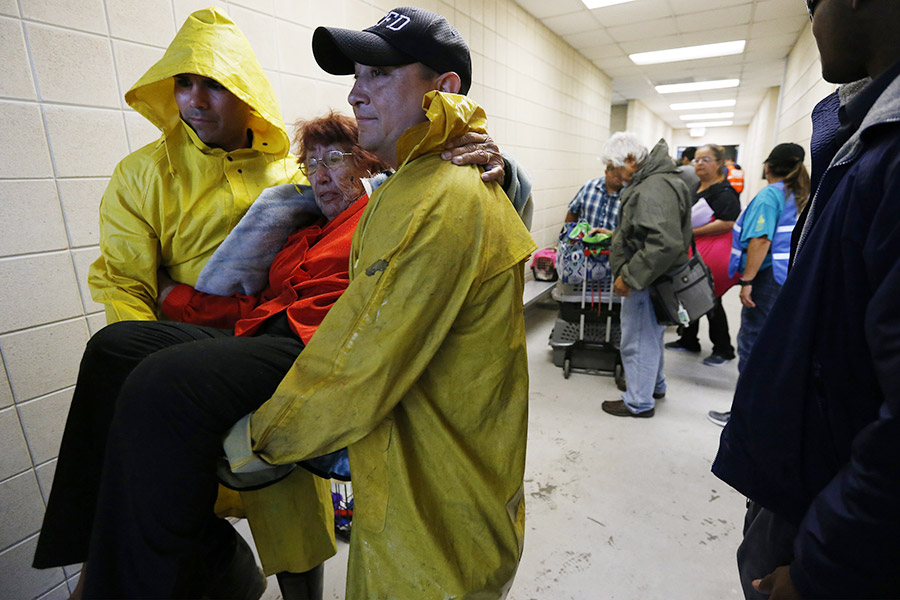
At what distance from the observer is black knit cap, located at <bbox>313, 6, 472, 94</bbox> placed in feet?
3.13

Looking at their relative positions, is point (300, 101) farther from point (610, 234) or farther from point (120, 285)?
point (610, 234)

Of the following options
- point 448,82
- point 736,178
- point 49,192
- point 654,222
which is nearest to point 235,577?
point 448,82

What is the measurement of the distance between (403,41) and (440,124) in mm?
255

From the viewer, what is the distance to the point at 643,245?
2791 millimetres

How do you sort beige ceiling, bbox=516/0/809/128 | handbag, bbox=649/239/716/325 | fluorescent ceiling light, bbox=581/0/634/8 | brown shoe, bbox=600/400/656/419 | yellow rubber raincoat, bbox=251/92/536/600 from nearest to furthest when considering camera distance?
yellow rubber raincoat, bbox=251/92/536/600
handbag, bbox=649/239/716/325
brown shoe, bbox=600/400/656/419
fluorescent ceiling light, bbox=581/0/634/8
beige ceiling, bbox=516/0/809/128

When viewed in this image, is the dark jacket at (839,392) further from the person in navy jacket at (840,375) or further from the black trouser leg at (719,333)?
the black trouser leg at (719,333)

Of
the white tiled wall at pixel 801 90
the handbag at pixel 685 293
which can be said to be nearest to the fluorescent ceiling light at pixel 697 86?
the white tiled wall at pixel 801 90

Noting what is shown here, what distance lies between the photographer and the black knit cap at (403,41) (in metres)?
0.95

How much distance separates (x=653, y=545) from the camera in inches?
77.2

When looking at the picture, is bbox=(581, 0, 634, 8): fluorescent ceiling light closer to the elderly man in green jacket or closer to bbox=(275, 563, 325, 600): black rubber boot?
the elderly man in green jacket

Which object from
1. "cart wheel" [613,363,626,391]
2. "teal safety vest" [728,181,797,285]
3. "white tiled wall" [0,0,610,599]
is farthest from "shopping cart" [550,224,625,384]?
"white tiled wall" [0,0,610,599]

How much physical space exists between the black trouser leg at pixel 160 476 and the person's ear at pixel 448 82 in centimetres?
78

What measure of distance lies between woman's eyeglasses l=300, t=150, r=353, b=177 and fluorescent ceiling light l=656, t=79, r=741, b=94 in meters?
9.52

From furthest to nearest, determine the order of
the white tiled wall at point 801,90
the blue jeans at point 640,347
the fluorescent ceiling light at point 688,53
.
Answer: the fluorescent ceiling light at point 688,53
the white tiled wall at point 801,90
the blue jeans at point 640,347
